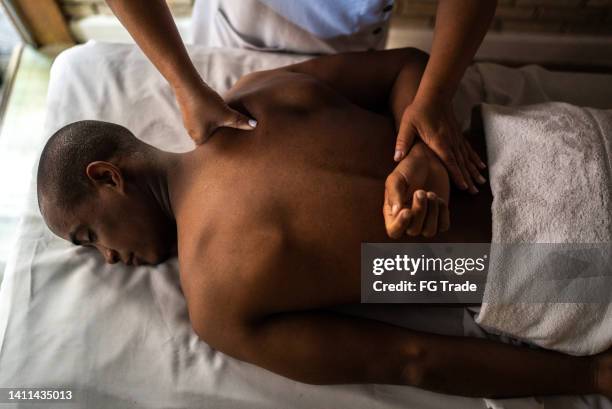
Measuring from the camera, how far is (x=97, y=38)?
1.83 metres

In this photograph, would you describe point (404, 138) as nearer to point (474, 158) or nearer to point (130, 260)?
point (474, 158)

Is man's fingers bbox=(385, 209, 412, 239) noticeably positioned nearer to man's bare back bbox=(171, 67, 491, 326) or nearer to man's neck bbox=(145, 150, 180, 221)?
man's bare back bbox=(171, 67, 491, 326)

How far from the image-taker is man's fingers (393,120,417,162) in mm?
875

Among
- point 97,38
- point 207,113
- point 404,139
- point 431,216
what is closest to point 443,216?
point 431,216

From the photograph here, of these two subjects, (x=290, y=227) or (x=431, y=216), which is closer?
(x=431, y=216)

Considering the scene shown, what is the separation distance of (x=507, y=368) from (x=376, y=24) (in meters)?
0.85

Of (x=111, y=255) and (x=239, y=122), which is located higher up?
(x=239, y=122)

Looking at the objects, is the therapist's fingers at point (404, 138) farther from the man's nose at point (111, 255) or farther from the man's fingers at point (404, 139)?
the man's nose at point (111, 255)

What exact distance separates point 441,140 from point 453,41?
19 centimetres

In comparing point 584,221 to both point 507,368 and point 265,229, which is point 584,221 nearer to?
point 507,368

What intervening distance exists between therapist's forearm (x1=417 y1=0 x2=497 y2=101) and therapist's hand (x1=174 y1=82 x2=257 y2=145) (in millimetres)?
369

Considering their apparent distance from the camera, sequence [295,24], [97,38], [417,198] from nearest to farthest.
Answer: [417,198]
[295,24]
[97,38]

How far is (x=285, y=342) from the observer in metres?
0.85

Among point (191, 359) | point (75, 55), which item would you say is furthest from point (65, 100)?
point (191, 359)
